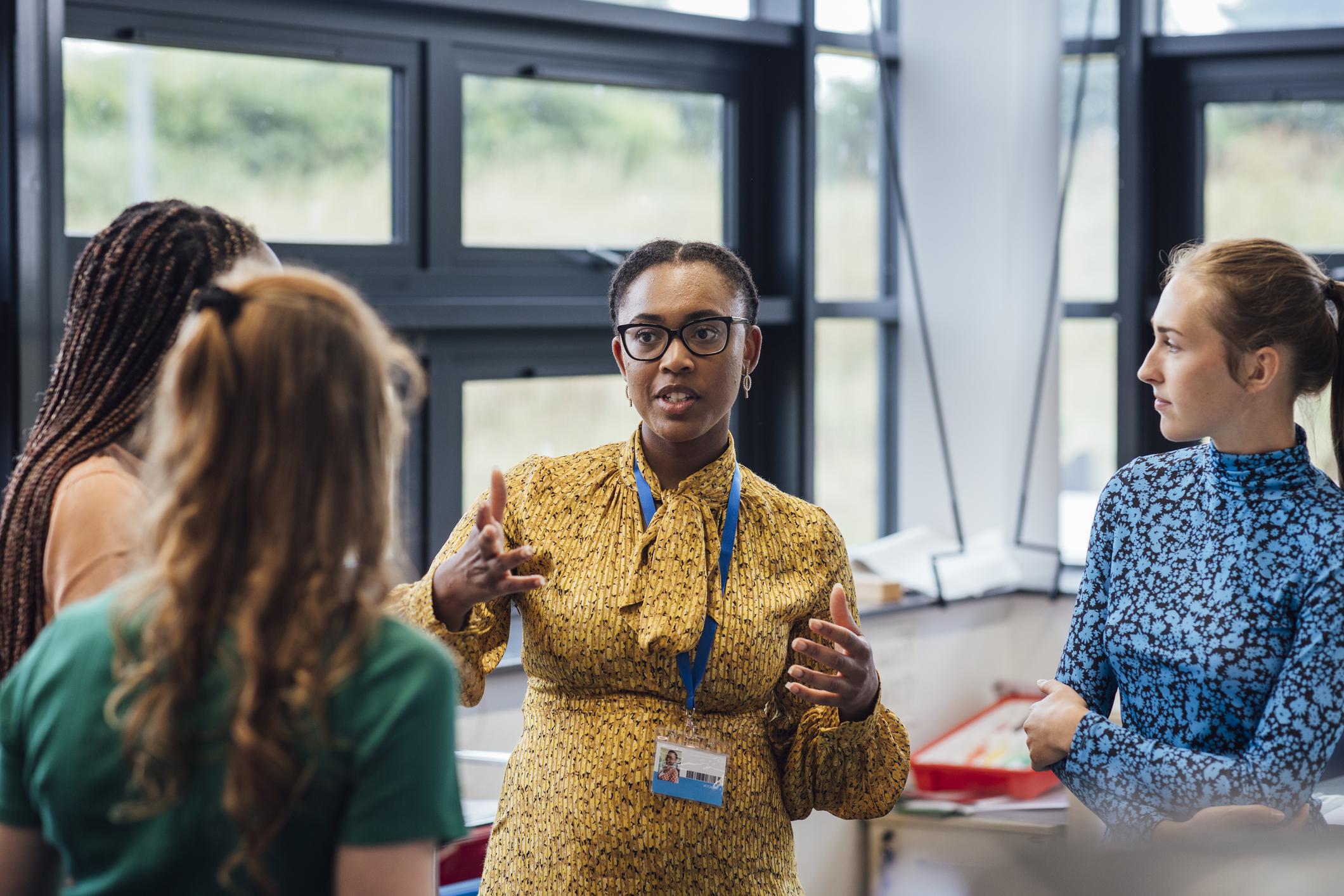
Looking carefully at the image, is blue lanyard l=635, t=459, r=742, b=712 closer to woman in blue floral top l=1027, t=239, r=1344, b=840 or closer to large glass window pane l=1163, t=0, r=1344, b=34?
woman in blue floral top l=1027, t=239, r=1344, b=840

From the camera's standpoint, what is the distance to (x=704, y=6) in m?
3.69

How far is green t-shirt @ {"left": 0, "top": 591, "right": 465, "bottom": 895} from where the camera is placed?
930 millimetres

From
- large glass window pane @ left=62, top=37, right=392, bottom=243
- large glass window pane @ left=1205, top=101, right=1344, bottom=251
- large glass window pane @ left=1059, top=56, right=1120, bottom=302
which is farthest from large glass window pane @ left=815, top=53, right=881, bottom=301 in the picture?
large glass window pane @ left=62, top=37, right=392, bottom=243

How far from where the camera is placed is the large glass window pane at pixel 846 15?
3.83 meters

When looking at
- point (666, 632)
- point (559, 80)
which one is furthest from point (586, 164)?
point (666, 632)

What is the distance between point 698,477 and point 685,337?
0.61 ft

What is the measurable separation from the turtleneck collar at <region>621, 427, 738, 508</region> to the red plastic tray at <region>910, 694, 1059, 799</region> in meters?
1.78

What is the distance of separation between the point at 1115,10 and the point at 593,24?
62.7 inches

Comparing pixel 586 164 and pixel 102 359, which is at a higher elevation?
pixel 586 164

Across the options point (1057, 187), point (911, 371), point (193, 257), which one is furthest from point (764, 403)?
point (193, 257)

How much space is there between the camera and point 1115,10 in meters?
3.89

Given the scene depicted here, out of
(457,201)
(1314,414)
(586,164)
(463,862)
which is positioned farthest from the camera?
(586,164)

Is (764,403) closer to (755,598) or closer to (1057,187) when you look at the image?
(1057,187)

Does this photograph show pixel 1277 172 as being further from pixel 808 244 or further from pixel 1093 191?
pixel 808 244
